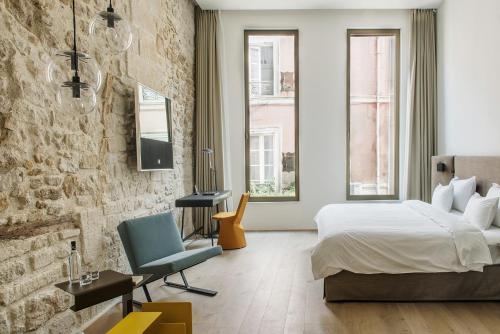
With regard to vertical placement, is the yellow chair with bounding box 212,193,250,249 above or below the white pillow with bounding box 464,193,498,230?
below

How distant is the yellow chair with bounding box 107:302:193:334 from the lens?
1659 mm

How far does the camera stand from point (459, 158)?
4781 mm

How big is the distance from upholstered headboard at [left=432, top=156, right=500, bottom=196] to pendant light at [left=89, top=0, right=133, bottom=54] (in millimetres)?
3816

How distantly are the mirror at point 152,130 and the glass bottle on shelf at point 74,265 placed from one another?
1.37m

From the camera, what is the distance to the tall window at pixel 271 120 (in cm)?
607

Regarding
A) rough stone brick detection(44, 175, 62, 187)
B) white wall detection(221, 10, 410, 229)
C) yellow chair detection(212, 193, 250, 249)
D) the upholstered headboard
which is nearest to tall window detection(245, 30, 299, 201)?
white wall detection(221, 10, 410, 229)

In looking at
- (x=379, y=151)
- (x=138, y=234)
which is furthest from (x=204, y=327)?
(x=379, y=151)

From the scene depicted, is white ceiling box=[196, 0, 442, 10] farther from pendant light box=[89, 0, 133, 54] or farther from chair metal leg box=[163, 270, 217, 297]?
chair metal leg box=[163, 270, 217, 297]

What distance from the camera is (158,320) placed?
1825 millimetres

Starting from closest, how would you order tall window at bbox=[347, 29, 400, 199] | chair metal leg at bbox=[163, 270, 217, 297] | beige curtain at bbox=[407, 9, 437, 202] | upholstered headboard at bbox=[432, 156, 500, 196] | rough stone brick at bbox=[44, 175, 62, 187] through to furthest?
rough stone brick at bbox=[44, 175, 62, 187], chair metal leg at bbox=[163, 270, 217, 297], upholstered headboard at bbox=[432, 156, 500, 196], beige curtain at bbox=[407, 9, 437, 202], tall window at bbox=[347, 29, 400, 199]

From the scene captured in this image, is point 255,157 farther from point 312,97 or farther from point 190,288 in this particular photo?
point 190,288

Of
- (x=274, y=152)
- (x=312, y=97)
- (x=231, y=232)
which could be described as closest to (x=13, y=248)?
(x=231, y=232)

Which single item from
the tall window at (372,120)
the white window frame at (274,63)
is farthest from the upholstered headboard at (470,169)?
the white window frame at (274,63)

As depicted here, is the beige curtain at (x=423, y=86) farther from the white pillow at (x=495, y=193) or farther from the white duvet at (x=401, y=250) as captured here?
the white duvet at (x=401, y=250)
